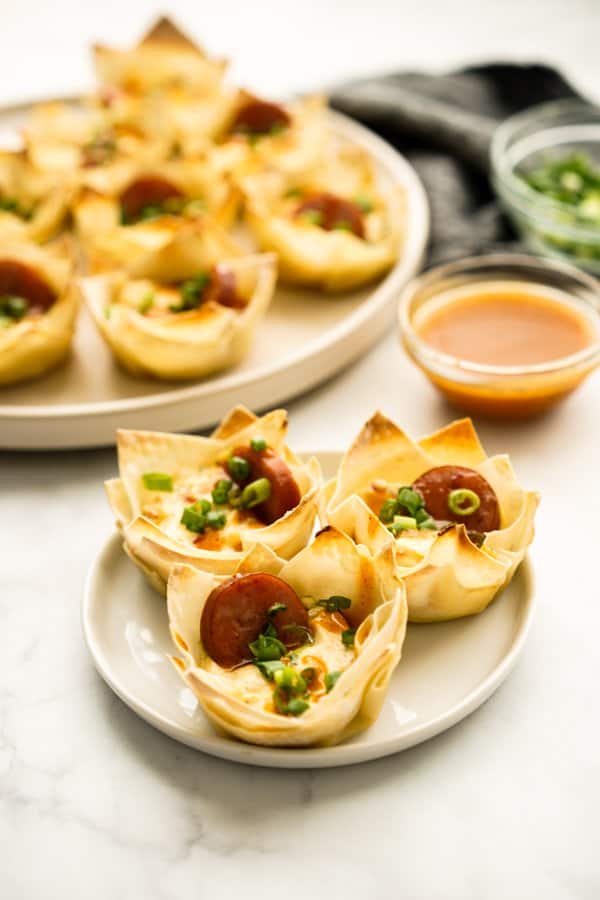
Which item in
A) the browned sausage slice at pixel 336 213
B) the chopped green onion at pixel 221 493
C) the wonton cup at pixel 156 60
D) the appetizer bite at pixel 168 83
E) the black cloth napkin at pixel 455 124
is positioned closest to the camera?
the chopped green onion at pixel 221 493

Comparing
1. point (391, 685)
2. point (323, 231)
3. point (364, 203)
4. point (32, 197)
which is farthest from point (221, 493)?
point (32, 197)

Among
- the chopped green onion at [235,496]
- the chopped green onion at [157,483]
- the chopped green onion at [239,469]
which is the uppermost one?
the chopped green onion at [239,469]

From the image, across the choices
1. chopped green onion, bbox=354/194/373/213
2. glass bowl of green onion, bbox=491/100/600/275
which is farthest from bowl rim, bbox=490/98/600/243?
chopped green onion, bbox=354/194/373/213

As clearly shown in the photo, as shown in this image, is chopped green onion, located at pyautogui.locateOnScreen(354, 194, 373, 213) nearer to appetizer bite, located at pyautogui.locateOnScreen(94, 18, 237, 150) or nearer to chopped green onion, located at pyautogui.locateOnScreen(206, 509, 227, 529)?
appetizer bite, located at pyautogui.locateOnScreen(94, 18, 237, 150)

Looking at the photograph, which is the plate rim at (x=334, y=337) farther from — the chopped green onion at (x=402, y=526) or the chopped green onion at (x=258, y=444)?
the chopped green onion at (x=402, y=526)

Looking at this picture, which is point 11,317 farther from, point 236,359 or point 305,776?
point 305,776

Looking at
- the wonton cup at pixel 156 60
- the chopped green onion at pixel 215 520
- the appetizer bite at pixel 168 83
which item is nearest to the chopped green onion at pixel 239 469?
the chopped green onion at pixel 215 520

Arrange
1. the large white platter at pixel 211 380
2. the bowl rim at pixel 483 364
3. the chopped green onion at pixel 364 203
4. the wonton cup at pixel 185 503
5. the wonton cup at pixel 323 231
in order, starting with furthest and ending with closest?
the chopped green onion at pixel 364 203 → the wonton cup at pixel 323 231 → the large white platter at pixel 211 380 → the bowl rim at pixel 483 364 → the wonton cup at pixel 185 503
